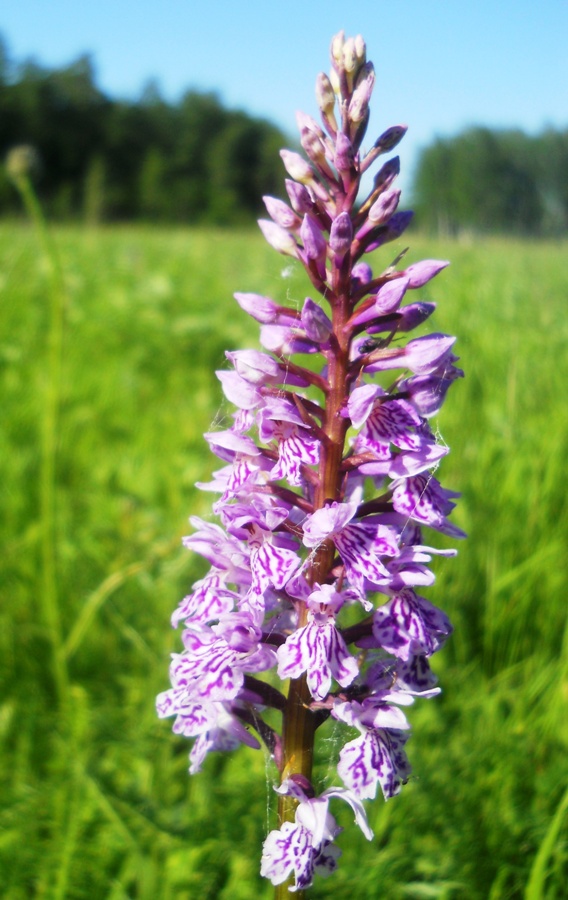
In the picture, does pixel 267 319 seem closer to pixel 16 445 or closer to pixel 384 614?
pixel 384 614

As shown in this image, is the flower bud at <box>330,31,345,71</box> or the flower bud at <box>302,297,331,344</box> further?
the flower bud at <box>330,31,345,71</box>

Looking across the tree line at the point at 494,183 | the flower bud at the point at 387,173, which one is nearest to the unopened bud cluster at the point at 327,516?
the flower bud at the point at 387,173

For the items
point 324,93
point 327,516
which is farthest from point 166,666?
point 324,93

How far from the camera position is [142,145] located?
67938 mm

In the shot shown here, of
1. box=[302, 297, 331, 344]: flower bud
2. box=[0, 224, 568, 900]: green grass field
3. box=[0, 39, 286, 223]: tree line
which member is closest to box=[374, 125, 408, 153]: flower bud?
box=[302, 297, 331, 344]: flower bud

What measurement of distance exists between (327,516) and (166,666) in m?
1.34

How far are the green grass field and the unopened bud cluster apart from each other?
6.7 inches

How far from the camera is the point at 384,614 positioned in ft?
3.92

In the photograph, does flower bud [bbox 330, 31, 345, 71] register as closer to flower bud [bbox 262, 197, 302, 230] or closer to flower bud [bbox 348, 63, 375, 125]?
flower bud [bbox 348, 63, 375, 125]

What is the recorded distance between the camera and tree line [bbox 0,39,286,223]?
5681 centimetres

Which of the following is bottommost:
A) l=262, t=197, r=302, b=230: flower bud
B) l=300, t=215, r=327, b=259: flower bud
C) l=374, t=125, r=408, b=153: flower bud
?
l=300, t=215, r=327, b=259: flower bud

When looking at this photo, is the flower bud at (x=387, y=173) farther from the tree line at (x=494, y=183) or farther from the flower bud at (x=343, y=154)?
the tree line at (x=494, y=183)

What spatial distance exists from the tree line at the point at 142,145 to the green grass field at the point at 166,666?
45.4 metres

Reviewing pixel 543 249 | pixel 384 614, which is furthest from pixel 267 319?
pixel 543 249
